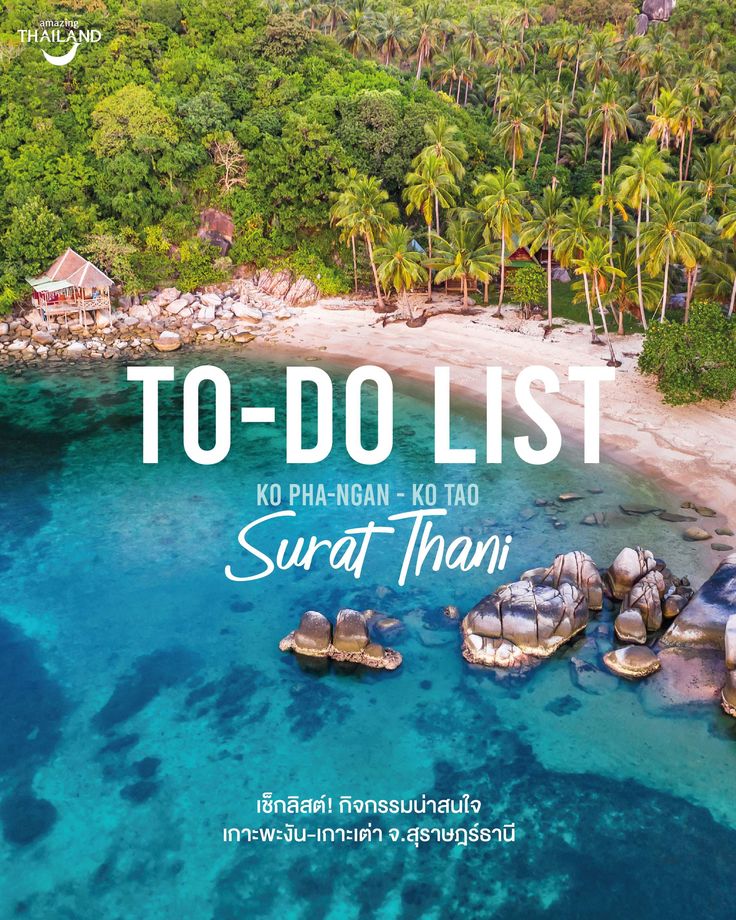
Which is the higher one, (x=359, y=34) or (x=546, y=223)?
(x=359, y=34)

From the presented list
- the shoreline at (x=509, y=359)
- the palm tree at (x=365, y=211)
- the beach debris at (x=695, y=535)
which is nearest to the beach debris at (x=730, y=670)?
the shoreline at (x=509, y=359)

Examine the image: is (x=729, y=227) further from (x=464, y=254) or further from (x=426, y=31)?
(x=426, y=31)

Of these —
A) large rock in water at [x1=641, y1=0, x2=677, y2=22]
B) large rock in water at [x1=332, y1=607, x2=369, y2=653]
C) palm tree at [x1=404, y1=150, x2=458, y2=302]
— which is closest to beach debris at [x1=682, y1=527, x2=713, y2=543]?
large rock in water at [x1=332, y1=607, x2=369, y2=653]

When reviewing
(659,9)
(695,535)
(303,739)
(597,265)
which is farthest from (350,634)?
(659,9)

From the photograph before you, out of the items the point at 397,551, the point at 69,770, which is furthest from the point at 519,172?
the point at 69,770

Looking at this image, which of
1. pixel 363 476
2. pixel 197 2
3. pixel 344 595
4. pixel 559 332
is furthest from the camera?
pixel 197 2

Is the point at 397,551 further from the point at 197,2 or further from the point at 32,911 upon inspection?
the point at 197,2
